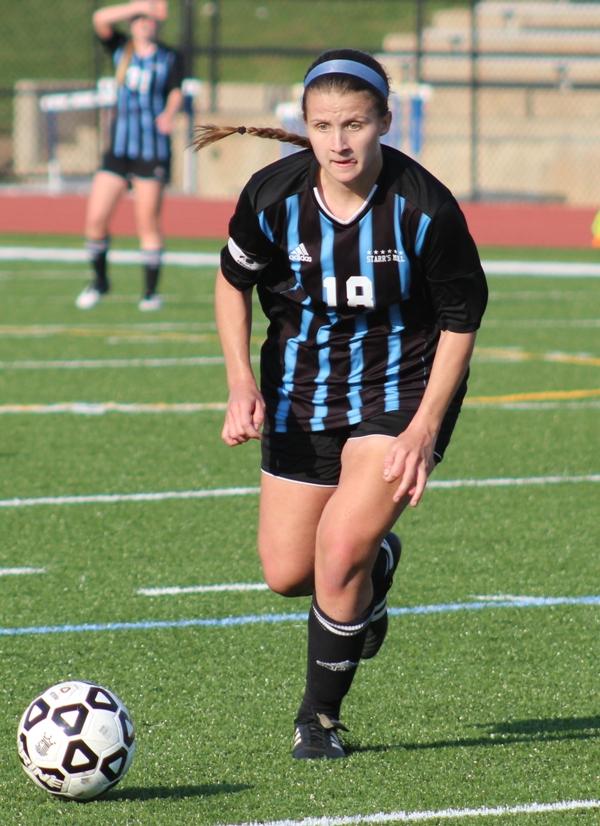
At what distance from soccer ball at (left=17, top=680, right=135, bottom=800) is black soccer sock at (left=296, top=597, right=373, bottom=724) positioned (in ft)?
1.87

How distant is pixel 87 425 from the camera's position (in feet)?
29.7

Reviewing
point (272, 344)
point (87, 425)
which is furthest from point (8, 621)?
point (87, 425)

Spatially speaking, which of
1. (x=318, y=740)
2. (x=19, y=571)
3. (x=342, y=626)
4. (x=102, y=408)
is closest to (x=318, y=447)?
(x=342, y=626)

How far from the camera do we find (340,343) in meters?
4.41

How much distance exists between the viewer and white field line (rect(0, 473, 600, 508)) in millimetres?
7242

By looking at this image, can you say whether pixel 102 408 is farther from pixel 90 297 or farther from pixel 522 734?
pixel 522 734

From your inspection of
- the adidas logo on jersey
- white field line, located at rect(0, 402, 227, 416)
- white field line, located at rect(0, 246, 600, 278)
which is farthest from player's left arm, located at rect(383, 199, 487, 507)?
white field line, located at rect(0, 246, 600, 278)

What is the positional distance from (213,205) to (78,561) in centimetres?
1692

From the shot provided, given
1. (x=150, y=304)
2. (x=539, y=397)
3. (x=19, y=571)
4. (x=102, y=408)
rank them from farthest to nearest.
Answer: (x=150, y=304) < (x=539, y=397) < (x=102, y=408) < (x=19, y=571)

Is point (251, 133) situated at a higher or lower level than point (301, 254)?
higher

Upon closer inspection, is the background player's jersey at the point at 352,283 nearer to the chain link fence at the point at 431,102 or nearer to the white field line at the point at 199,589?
the white field line at the point at 199,589

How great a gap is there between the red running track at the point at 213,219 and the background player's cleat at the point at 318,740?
1762 centimetres

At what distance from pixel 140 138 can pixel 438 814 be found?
1067cm

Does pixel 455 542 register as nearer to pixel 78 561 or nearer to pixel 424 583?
pixel 424 583
